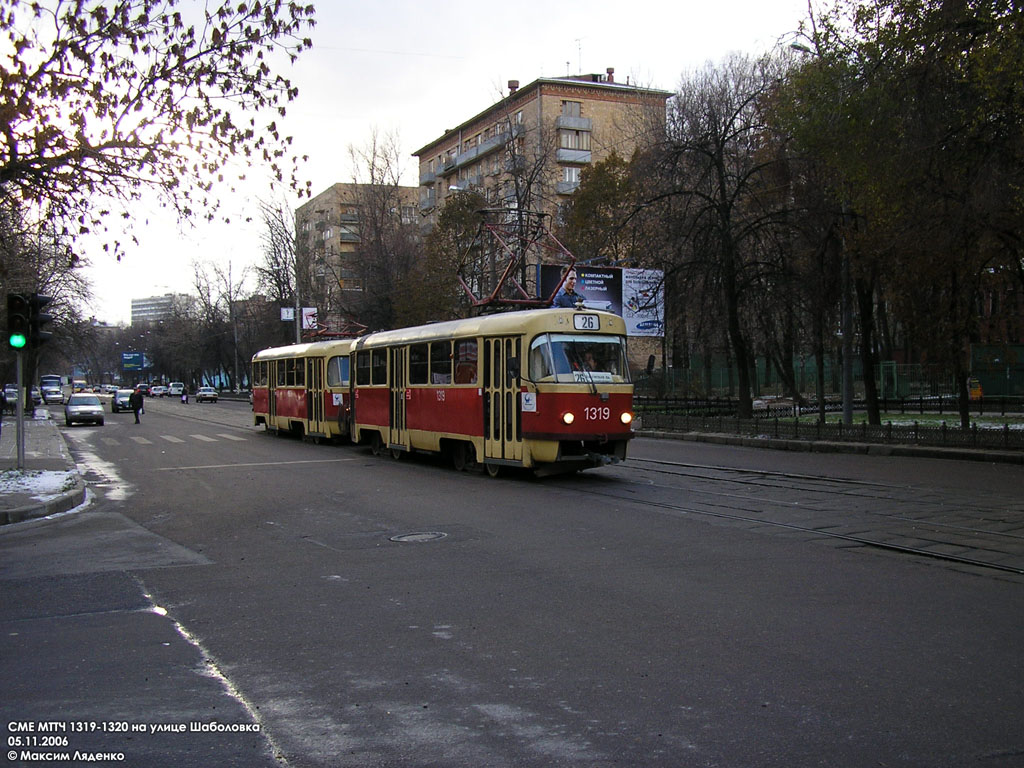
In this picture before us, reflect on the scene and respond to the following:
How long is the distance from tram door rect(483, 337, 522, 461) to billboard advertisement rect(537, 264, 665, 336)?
55.1 ft

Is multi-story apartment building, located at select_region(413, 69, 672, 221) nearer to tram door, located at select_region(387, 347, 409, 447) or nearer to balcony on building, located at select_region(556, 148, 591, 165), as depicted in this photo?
balcony on building, located at select_region(556, 148, 591, 165)

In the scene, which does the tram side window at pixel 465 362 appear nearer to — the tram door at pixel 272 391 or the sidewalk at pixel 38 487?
the sidewalk at pixel 38 487

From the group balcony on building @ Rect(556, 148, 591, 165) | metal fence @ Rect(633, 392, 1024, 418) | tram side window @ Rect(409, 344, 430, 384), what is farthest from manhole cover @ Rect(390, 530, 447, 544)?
balcony on building @ Rect(556, 148, 591, 165)

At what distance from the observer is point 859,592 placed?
724 centimetres

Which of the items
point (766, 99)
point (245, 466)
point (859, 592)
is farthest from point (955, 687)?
point (766, 99)

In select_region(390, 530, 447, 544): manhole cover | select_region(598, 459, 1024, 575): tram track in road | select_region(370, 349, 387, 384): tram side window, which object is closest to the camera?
select_region(598, 459, 1024, 575): tram track in road

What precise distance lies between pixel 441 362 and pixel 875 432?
10398 mm

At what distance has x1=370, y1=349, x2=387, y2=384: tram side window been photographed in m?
21.6

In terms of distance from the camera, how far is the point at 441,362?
60.7ft

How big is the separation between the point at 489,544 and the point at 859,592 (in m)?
3.93

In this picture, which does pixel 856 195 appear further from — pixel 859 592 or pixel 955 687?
pixel 955 687

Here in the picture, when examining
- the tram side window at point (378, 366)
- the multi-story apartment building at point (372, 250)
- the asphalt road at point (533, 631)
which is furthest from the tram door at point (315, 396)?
the multi-story apartment building at point (372, 250)

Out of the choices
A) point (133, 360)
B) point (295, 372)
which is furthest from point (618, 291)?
point (133, 360)

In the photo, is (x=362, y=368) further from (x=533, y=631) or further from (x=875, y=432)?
(x=533, y=631)
